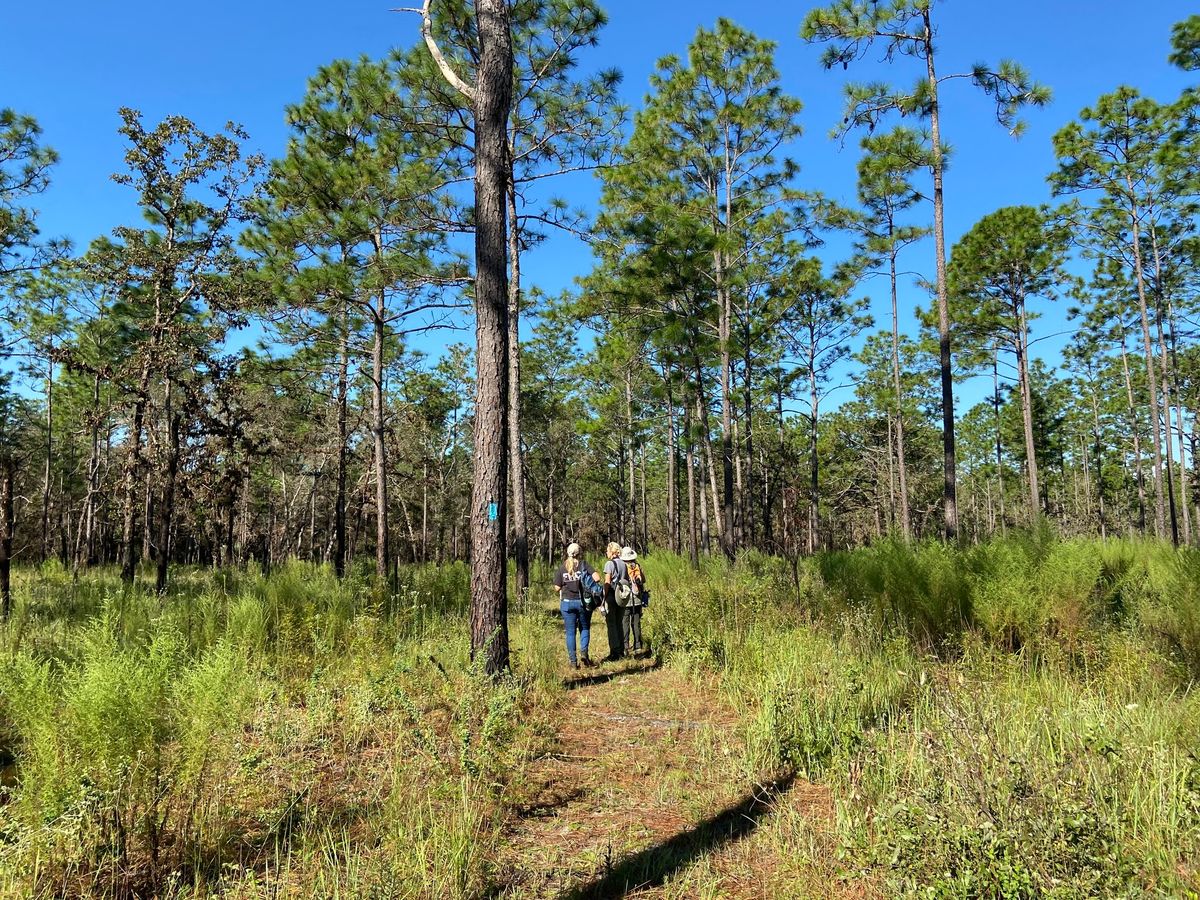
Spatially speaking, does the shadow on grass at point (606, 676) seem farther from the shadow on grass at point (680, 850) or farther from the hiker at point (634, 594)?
the shadow on grass at point (680, 850)

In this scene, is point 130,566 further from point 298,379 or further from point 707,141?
point 707,141

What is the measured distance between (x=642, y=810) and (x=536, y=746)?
1.13 meters

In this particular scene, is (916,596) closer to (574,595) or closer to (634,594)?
(634,594)

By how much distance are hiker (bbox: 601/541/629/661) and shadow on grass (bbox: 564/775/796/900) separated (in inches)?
172

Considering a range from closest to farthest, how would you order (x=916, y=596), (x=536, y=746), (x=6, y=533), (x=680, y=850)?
1. (x=680, y=850)
2. (x=536, y=746)
3. (x=916, y=596)
4. (x=6, y=533)

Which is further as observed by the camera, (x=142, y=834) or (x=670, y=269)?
(x=670, y=269)

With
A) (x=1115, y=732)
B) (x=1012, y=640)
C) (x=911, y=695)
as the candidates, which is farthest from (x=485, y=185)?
Answer: (x=1012, y=640)

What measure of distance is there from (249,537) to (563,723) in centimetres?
3168

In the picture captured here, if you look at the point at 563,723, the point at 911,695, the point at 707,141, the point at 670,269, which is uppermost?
the point at 707,141

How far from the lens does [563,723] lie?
17.3ft

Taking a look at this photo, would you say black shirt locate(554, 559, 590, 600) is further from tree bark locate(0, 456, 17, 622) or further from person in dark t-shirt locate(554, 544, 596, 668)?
tree bark locate(0, 456, 17, 622)

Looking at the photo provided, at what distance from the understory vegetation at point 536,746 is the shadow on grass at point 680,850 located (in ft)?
0.68

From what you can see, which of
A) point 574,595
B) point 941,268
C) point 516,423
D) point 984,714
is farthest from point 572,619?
point 941,268

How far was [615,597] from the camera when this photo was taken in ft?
26.5
